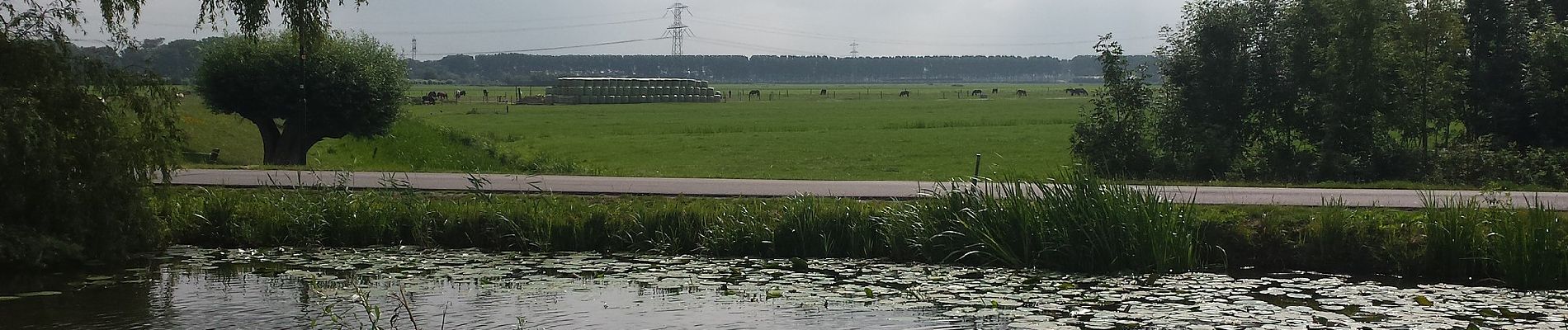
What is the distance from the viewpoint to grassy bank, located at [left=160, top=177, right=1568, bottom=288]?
16.2 metres

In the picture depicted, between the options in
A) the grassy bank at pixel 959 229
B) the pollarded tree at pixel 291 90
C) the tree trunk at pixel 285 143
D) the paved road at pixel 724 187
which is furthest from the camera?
the tree trunk at pixel 285 143

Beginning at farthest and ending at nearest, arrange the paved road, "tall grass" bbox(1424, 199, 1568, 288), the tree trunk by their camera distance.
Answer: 1. the tree trunk
2. the paved road
3. "tall grass" bbox(1424, 199, 1568, 288)

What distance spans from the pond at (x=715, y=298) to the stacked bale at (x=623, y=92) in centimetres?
9635

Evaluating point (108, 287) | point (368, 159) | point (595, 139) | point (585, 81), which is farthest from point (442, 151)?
point (585, 81)

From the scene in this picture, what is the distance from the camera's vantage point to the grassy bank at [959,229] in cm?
1622

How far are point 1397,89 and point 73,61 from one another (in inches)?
975

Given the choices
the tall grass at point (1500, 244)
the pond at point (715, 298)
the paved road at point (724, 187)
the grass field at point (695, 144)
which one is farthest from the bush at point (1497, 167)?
the pond at point (715, 298)

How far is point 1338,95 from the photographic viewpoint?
96.3ft

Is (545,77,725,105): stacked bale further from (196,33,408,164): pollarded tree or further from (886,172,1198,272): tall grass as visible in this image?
(886,172,1198,272): tall grass

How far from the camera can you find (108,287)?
1559 centimetres

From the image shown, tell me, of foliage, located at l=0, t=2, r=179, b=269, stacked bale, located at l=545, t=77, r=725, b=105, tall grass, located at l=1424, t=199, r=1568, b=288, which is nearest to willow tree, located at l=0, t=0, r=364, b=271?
foliage, located at l=0, t=2, r=179, b=269

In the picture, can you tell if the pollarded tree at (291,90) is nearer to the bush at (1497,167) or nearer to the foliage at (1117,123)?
the foliage at (1117,123)

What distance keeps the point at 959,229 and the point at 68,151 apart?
10.9 meters

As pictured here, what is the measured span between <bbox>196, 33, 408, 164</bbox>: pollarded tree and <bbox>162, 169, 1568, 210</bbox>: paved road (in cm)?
1042
